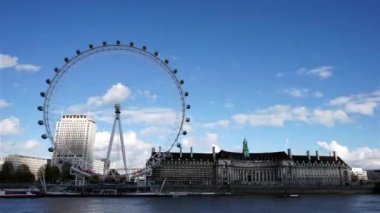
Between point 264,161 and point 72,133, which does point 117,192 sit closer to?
point 72,133

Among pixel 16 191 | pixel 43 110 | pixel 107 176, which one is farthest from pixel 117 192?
pixel 43 110

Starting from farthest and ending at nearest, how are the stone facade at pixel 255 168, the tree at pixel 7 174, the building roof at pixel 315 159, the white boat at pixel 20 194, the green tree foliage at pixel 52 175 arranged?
the building roof at pixel 315 159 → the stone facade at pixel 255 168 → the green tree foliage at pixel 52 175 → the tree at pixel 7 174 → the white boat at pixel 20 194

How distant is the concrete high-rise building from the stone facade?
25.8 meters

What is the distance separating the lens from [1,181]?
118750 mm

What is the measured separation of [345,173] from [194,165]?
179 feet

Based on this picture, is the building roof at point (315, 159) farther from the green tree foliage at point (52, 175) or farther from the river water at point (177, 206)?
the river water at point (177, 206)

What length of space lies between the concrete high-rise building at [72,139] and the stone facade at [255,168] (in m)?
25.8

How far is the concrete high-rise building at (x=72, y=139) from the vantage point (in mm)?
72250

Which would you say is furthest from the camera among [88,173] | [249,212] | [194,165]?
[194,165]

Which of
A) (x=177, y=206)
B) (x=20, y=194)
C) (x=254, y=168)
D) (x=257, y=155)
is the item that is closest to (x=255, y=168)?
(x=254, y=168)

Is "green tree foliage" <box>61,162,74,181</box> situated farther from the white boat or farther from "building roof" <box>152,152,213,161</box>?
the white boat

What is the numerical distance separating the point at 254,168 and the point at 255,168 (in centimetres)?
35

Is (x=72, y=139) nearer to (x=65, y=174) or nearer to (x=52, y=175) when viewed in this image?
(x=52, y=175)

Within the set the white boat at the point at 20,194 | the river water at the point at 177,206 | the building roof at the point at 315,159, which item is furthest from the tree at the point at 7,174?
the building roof at the point at 315,159
